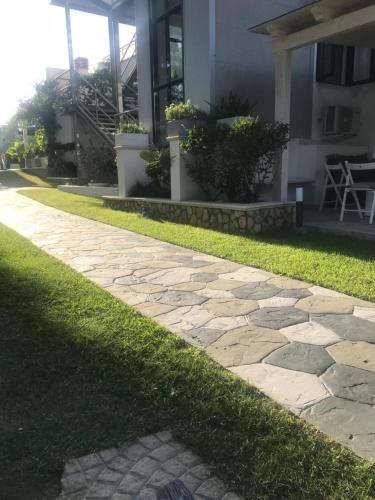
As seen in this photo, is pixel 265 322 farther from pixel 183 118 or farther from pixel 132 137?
→ pixel 132 137

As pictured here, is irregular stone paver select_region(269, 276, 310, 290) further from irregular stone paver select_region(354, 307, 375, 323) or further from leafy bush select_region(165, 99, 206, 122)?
leafy bush select_region(165, 99, 206, 122)

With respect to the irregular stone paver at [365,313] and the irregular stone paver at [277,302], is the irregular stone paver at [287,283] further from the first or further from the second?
the irregular stone paver at [365,313]

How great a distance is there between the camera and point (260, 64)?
28.8 ft

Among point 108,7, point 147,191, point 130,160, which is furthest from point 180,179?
point 108,7

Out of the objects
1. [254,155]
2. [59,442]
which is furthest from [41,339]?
[254,155]

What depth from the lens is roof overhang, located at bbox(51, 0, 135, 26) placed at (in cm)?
1361

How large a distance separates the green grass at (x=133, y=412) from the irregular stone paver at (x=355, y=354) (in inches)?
27.7

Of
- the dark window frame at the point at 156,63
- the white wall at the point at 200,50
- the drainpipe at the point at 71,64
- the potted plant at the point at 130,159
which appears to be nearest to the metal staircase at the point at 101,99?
the drainpipe at the point at 71,64

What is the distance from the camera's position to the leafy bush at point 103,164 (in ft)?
43.7

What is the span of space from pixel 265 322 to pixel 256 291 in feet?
2.40

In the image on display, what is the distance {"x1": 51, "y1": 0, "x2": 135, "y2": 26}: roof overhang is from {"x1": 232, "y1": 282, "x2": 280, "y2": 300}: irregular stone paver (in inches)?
476

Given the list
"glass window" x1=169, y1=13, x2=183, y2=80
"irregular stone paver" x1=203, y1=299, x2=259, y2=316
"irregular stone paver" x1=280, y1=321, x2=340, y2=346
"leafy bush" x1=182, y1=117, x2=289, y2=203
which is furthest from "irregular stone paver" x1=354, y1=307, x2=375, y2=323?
"glass window" x1=169, y1=13, x2=183, y2=80

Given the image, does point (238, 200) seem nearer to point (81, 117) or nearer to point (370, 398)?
point (370, 398)

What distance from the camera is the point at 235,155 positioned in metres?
6.44
